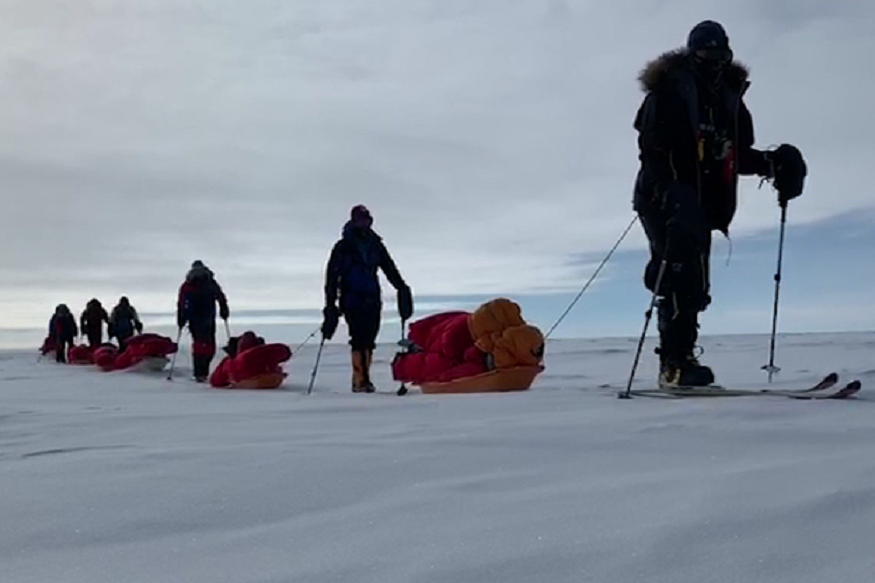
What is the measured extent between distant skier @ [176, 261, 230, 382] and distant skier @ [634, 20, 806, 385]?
8.23 metres

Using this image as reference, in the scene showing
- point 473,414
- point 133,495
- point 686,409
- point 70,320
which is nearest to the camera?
point 133,495

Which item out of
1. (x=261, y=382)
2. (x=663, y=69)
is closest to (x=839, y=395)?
(x=663, y=69)

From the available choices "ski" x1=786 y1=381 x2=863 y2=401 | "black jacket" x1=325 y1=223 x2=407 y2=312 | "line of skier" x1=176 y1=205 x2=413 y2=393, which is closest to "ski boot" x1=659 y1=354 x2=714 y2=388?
"ski" x1=786 y1=381 x2=863 y2=401

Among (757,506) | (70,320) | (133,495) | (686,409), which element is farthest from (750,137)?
(70,320)

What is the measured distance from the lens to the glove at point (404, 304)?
826 centimetres

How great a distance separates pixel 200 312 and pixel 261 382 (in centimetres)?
316

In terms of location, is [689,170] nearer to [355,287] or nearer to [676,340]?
[676,340]

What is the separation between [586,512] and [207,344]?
10.6 m

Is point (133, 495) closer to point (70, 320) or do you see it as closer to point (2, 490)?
point (2, 490)

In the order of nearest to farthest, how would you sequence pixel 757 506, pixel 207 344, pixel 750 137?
pixel 757 506
pixel 750 137
pixel 207 344

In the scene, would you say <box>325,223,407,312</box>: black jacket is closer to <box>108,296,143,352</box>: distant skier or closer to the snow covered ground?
the snow covered ground

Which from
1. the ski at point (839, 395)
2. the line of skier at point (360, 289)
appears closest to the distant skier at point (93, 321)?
the line of skier at point (360, 289)

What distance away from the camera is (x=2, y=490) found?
216 centimetres

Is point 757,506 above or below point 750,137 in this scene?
below
